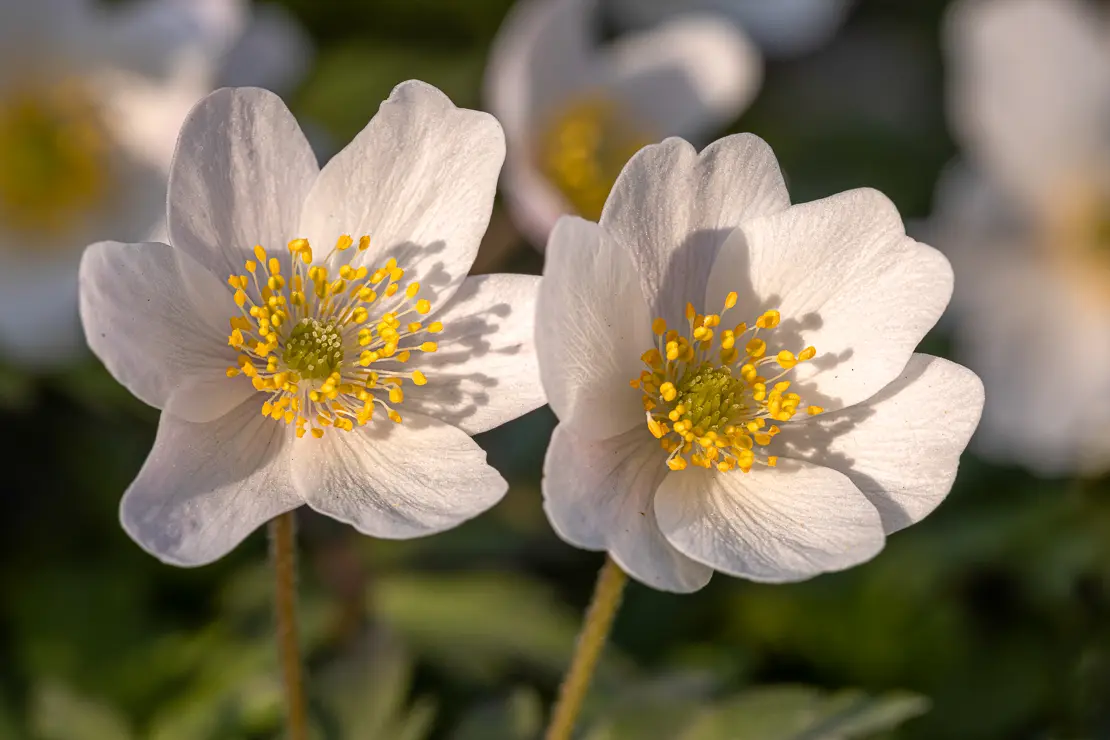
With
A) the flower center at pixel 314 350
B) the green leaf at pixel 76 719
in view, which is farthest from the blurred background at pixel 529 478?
the flower center at pixel 314 350

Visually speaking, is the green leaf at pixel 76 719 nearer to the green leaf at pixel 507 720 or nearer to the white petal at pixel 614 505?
the green leaf at pixel 507 720

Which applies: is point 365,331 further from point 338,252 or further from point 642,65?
point 642,65

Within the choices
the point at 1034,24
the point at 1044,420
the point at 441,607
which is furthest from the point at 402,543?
the point at 1034,24

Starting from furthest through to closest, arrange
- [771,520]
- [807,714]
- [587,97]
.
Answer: [587,97] → [807,714] → [771,520]

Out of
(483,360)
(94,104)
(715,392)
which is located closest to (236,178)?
(483,360)

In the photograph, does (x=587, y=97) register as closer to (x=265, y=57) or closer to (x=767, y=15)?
(x=265, y=57)
